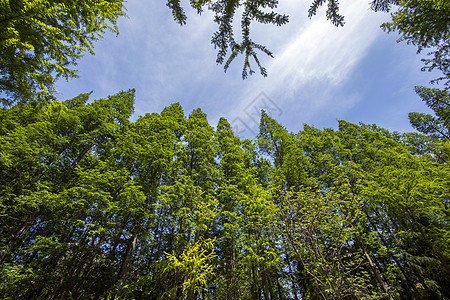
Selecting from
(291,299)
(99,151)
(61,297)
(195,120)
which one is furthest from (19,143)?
(291,299)

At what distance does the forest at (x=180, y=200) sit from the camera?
5.49 meters

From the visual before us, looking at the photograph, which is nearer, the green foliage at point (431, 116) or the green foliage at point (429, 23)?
the green foliage at point (429, 23)

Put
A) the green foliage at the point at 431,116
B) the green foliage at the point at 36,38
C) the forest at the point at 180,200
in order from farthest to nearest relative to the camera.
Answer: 1. the green foliage at the point at 431,116
2. the forest at the point at 180,200
3. the green foliage at the point at 36,38

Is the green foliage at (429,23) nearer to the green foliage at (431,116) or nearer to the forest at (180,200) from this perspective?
the forest at (180,200)

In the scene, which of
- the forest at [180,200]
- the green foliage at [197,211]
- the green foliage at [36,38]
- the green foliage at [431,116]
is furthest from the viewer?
the green foliage at [431,116]

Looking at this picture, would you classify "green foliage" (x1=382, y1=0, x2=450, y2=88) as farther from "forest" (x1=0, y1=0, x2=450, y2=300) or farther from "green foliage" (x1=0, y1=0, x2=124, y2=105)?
"green foliage" (x1=0, y1=0, x2=124, y2=105)

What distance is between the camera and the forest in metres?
5.49

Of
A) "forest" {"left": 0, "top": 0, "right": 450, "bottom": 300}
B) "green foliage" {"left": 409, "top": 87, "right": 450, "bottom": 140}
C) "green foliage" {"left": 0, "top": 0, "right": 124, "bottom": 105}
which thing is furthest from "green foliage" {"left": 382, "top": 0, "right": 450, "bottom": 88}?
"green foliage" {"left": 409, "top": 87, "right": 450, "bottom": 140}

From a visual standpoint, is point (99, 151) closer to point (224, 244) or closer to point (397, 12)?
point (224, 244)

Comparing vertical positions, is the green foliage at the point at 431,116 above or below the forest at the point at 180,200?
above

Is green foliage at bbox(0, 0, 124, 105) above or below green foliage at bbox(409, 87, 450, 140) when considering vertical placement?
below

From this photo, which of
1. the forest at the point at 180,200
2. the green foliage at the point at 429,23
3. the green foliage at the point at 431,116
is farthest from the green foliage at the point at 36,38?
the green foliage at the point at 431,116

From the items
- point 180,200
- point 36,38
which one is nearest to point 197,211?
point 180,200

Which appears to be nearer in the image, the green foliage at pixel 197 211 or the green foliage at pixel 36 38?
the green foliage at pixel 36 38
